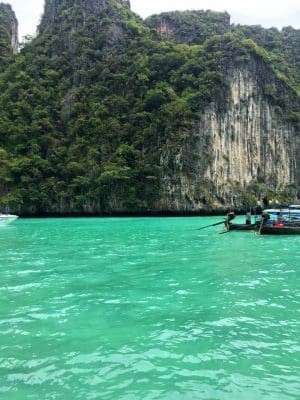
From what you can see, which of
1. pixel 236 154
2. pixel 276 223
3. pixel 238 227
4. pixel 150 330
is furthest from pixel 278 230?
pixel 236 154

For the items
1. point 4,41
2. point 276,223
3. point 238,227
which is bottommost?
point 238,227

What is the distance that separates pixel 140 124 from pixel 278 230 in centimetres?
2933

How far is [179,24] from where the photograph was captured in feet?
214

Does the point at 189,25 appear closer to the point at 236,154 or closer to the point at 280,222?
the point at 236,154

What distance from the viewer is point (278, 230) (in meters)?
24.0

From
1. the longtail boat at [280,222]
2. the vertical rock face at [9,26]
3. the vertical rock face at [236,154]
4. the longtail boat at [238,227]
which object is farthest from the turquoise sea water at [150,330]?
the vertical rock face at [9,26]

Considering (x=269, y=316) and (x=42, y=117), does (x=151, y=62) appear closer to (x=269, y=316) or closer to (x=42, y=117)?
(x=42, y=117)

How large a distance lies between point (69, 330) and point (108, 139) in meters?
43.8

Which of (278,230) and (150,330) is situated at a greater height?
(278,230)

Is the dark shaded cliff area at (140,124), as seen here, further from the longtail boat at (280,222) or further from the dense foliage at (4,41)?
the longtail boat at (280,222)

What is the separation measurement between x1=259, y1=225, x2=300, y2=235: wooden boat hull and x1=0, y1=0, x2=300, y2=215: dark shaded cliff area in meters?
22.3

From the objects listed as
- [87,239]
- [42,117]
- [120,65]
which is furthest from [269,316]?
[120,65]

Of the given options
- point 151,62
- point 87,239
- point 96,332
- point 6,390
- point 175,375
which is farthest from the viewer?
point 151,62

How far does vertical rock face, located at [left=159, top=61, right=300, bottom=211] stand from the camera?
46531mm
